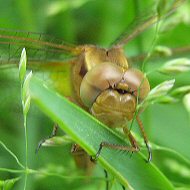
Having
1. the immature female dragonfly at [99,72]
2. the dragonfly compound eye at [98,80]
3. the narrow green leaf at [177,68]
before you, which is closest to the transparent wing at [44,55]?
the immature female dragonfly at [99,72]

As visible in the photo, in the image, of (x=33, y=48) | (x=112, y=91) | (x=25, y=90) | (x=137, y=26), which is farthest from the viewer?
(x=137, y=26)

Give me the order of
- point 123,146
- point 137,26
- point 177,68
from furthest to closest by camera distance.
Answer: point 137,26
point 123,146
point 177,68

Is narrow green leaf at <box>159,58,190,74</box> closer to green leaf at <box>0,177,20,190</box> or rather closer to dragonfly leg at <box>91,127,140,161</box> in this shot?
dragonfly leg at <box>91,127,140,161</box>

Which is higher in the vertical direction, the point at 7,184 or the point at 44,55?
the point at 44,55

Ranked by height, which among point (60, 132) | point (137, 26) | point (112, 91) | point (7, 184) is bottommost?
point (60, 132)

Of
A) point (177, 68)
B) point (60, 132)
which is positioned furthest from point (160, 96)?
point (60, 132)

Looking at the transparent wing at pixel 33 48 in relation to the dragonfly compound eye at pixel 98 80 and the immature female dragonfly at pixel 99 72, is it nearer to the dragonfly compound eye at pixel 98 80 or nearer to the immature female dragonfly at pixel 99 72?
the immature female dragonfly at pixel 99 72

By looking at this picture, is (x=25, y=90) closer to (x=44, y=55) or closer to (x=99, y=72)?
(x=99, y=72)

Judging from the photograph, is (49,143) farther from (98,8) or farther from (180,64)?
(98,8)

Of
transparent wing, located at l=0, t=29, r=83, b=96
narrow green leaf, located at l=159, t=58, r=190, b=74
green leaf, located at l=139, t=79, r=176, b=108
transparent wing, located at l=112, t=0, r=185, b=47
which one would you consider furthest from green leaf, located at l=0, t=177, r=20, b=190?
transparent wing, located at l=112, t=0, r=185, b=47
